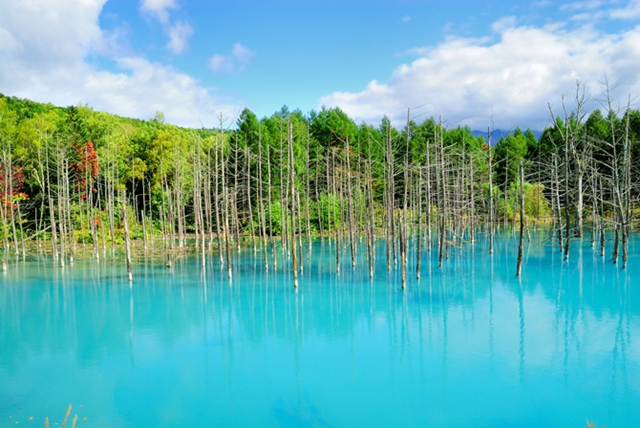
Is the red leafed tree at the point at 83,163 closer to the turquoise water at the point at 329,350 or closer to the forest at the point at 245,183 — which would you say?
the forest at the point at 245,183

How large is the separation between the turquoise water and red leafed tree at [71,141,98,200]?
16.2 m

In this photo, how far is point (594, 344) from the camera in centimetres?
1206

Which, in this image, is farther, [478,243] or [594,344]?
[478,243]

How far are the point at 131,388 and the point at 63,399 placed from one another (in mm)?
1357

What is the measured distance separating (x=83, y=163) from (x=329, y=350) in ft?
106

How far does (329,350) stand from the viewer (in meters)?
12.4

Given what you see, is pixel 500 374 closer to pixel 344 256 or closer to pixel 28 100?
pixel 344 256

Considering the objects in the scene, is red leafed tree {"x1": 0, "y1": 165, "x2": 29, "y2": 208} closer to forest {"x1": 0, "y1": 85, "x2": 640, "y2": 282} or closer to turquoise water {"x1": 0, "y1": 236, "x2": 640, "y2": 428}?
forest {"x1": 0, "y1": 85, "x2": 640, "y2": 282}

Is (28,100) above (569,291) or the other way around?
above

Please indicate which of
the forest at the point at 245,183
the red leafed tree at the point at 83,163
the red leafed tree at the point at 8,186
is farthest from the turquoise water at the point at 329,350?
the red leafed tree at the point at 83,163

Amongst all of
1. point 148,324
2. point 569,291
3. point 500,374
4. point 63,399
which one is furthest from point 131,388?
point 569,291

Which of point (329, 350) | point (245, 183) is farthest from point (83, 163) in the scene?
point (329, 350)

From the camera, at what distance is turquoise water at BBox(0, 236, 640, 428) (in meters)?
8.90

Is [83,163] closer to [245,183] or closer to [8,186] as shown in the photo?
[8,186]
